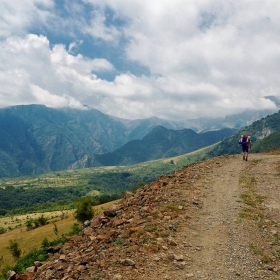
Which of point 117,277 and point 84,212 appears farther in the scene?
point 84,212

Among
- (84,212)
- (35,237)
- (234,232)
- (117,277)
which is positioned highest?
(234,232)

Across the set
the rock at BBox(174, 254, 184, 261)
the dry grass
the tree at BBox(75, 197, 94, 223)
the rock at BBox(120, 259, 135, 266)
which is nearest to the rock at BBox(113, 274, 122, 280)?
the rock at BBox(120, 259, 135, 266)

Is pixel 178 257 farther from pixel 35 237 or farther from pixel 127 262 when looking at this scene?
pixel 35 237

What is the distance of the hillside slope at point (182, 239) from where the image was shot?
37.5 ft

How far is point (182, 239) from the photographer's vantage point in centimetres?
1399

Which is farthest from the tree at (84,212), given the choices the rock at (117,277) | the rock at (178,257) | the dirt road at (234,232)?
the rock at (117,277)

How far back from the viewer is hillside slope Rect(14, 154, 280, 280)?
11.4m

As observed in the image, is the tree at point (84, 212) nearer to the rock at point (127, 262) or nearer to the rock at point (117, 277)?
the rock at point (127, 262)

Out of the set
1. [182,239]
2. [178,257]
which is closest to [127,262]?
[178,257]

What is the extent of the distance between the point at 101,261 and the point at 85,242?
12.3 feet

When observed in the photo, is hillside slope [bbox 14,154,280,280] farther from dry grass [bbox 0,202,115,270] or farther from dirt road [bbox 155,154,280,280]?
dry grass [bbox 0,202,115,270]

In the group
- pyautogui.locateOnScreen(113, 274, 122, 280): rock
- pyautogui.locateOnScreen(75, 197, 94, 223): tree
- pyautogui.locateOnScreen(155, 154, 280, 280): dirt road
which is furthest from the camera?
Result: pyautogui.locateOnScreen(75, 197, 94, 223): tree

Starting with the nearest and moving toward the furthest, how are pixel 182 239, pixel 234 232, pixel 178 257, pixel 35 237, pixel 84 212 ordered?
pixel 178 257 < pixel 182 239 < pixel 234 232 < pixel 84 212 < pixel 35 237

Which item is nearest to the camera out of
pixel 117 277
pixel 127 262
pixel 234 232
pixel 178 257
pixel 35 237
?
pixel 117 277
